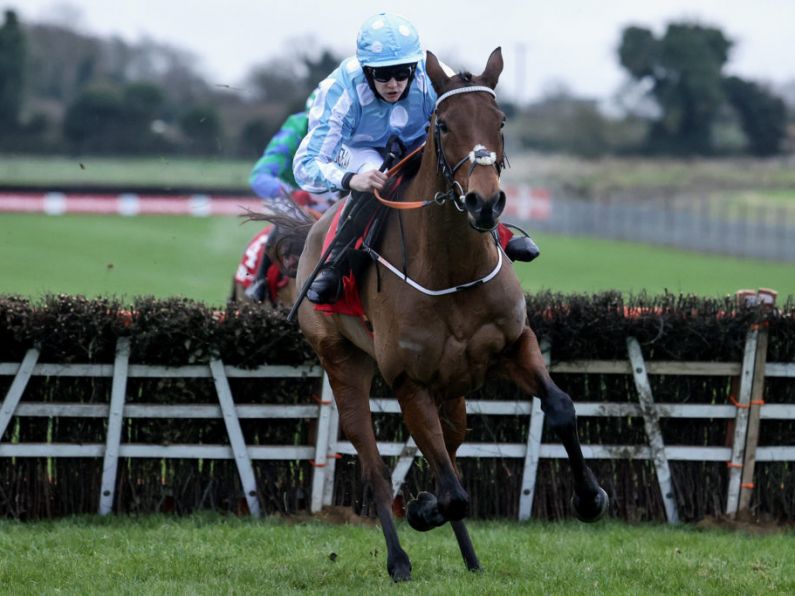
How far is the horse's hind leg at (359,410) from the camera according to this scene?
6.29 meters

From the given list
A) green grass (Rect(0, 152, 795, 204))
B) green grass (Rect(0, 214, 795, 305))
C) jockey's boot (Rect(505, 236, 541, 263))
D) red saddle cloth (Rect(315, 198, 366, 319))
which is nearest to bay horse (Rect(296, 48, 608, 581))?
red saddle cloth (Rect(315, 198, 366, 319))

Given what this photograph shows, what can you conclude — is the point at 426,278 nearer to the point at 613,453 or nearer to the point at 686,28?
the point at 613,453

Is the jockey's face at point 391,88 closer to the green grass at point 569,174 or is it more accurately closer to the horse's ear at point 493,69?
the horse's ear at point 493,69

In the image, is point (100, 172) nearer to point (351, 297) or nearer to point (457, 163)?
point (351, 297)

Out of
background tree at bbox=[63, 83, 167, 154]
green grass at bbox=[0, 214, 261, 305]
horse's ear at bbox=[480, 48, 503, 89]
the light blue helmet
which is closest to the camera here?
horse's ear at bbox=[480, 48, 503, 89]

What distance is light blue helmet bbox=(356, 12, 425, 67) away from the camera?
5.62 meters

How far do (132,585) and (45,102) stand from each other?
2132 inches

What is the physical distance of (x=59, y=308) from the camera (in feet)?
24.4

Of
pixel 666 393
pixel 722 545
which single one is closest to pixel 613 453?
pixel 666 393

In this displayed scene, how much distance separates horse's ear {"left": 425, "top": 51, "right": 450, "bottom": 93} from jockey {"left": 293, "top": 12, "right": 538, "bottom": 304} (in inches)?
21.3

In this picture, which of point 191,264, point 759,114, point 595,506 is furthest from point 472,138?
point 759,114

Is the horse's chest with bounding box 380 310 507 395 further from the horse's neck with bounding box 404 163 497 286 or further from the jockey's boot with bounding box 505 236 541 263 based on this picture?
the jockey's boot with bounding box 505 236 541 263

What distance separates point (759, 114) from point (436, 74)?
144ft

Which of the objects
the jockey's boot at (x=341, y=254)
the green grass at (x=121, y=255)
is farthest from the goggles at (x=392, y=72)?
the green grass at (x=121, y=255)
